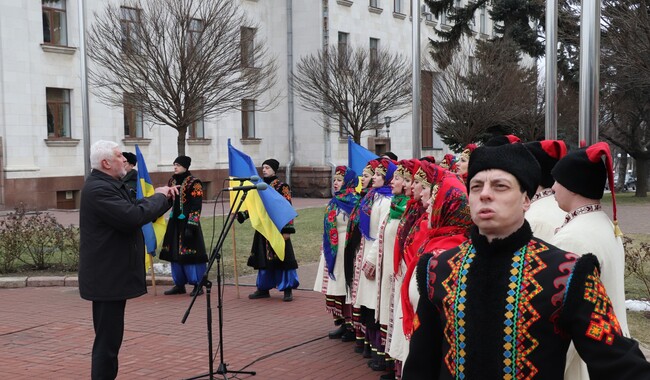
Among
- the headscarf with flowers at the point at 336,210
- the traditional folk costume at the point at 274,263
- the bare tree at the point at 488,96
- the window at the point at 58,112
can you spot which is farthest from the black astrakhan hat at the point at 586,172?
the bare tree at the point at 488,96

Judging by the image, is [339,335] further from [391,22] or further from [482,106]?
[391,22]

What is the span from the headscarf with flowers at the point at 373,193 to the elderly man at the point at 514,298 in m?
4.74

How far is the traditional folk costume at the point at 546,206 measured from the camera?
183 inches

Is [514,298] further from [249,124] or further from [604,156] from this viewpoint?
[249,124]

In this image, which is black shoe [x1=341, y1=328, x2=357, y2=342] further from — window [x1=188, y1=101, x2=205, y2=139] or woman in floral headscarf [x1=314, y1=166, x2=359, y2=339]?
window [x1=188, y1=101, x2=205, y2=139]

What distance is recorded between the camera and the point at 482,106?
3002cm

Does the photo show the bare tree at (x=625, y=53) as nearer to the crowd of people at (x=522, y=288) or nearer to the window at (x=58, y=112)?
the crowd of people at (x=522, y=288)

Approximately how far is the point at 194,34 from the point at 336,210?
41.6ft

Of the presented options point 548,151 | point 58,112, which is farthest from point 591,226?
point 58,112

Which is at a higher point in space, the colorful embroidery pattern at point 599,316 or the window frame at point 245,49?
the window frame at point 245,49

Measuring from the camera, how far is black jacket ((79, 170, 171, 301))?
19.3 ft

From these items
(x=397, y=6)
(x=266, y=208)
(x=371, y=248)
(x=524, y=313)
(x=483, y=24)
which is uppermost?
(x=483, y=24)

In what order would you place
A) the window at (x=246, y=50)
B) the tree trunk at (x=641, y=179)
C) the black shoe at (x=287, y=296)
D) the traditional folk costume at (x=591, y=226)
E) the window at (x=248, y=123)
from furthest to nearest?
the window at (x=248, y=123) → the tree trunk at (x=641, y=179) → the window at (x=246, y=50) → the black shoe at (x=287, y=296) → the traditional folk costume at (x=591, y=226)

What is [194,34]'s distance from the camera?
20.0 metres
